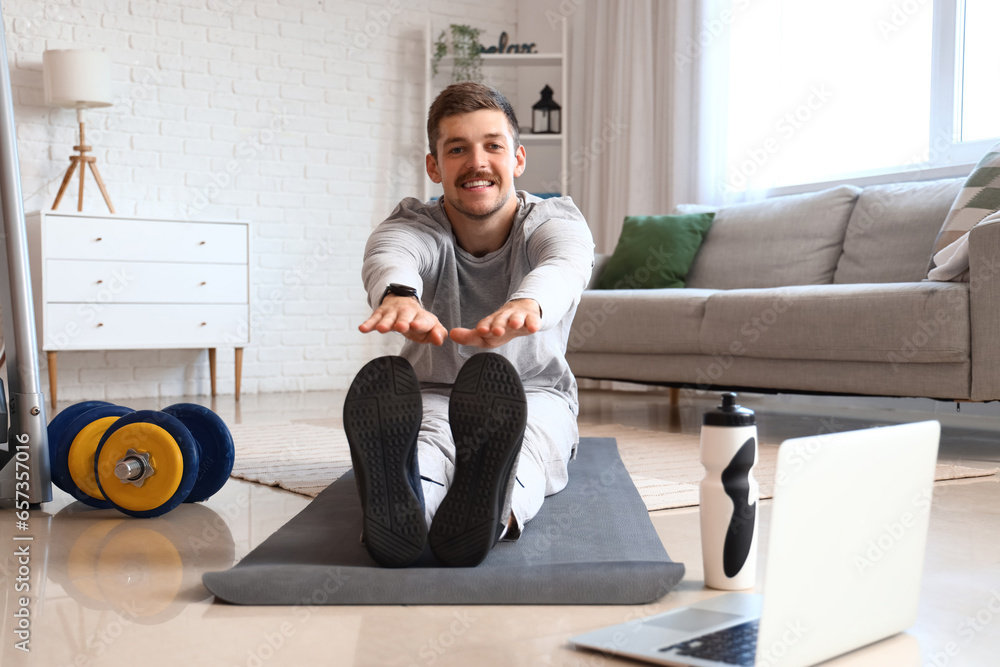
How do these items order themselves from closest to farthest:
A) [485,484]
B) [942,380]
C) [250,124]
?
1. [485,484]
2. [942,380]
3. [250,124]

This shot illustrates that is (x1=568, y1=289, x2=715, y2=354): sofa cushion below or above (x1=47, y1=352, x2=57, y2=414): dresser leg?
above

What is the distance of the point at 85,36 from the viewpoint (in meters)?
4.52

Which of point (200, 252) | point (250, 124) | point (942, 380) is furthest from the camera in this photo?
point (250, 124)

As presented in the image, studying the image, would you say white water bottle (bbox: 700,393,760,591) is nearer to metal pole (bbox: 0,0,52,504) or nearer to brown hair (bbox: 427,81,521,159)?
brown hair (bbox: 427,81,521,159)

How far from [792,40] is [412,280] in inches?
134

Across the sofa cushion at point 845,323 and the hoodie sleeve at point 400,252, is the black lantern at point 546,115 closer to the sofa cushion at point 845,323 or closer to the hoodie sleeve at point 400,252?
the sofa cushion at point 845,323

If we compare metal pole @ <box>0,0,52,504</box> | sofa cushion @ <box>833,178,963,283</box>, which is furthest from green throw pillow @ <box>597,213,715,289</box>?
metal pole @ <box>0,0,52,504</box>

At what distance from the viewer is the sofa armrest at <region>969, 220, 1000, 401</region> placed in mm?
2408

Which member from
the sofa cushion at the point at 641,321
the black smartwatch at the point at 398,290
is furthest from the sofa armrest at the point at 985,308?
the black smartwatch at the point at 398,290

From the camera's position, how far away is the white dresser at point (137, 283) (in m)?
3.99

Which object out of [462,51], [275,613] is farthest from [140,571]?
[462,51]

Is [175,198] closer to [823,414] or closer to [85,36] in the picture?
[85,36]

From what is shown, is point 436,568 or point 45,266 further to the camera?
point 45,266

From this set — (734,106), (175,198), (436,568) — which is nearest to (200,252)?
(175,198)
